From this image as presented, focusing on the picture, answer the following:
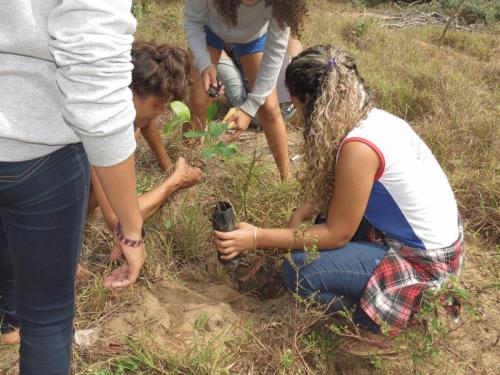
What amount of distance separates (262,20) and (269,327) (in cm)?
146

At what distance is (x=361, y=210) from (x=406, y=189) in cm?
17

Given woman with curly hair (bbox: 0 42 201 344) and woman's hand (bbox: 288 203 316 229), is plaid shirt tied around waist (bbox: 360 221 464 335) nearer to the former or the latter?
woman's hand (bbox: 288 203 316 229)

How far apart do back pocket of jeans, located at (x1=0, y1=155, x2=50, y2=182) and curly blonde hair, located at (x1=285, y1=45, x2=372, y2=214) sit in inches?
37.5

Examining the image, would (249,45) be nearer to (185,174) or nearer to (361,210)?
(185,174)

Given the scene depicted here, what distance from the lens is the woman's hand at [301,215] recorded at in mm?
2188

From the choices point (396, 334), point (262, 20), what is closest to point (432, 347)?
point (396, 334)

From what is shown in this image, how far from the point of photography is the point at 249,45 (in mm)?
2627

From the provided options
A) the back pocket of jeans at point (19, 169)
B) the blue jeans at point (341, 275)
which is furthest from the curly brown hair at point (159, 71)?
the back pocket of jeans at point (19, 169)

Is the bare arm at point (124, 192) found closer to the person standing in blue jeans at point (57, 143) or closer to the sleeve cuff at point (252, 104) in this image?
the person standing in blue jeans at point (57, 143)

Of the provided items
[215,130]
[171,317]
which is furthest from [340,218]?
[171,317]

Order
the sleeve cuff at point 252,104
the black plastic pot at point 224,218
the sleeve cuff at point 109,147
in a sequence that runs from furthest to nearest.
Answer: the sleeve cuff at point 252,104
the black plastic pot at point 224,218
the sleeve cuff at point 109,147

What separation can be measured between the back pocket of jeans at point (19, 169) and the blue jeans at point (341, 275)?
1037 millimetres

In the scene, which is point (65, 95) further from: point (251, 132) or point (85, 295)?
point (251, 132)

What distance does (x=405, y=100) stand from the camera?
3.67 metres
